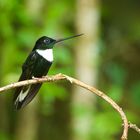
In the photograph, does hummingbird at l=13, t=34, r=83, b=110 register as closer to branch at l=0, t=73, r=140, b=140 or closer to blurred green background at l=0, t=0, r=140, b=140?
branch at l=0, t=73, r=140, b=140

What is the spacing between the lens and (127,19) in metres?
7.50

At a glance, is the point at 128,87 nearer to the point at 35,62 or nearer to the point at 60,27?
the point at 60,27

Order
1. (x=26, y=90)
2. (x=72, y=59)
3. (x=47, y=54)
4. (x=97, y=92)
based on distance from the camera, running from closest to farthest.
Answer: (x=97, y=92) → (x=26, y=90) → (x=47, y=54) → (x=72, y=59)

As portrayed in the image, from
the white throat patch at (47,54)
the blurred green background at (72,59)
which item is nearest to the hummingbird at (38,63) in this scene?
the white throat patch at (47,54)

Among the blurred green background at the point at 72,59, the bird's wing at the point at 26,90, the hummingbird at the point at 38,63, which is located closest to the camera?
the bird's wing at the point at 26,90

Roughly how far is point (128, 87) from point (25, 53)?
2.53 metres

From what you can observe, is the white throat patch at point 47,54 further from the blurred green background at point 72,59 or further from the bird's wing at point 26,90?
the blurred green background at point 72,59

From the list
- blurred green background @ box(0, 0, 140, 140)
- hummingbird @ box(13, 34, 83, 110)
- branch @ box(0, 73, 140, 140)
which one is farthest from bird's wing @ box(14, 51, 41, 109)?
blurred green background @ box(0, 0, 140, 140)

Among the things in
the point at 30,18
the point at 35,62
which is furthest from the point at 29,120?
the point at 35,62

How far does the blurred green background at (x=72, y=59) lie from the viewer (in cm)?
530

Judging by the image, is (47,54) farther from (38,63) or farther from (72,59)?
(72,59)

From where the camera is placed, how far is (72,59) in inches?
252

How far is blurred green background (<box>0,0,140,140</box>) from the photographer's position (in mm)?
5305

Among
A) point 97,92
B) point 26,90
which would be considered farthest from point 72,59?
point 97,92
